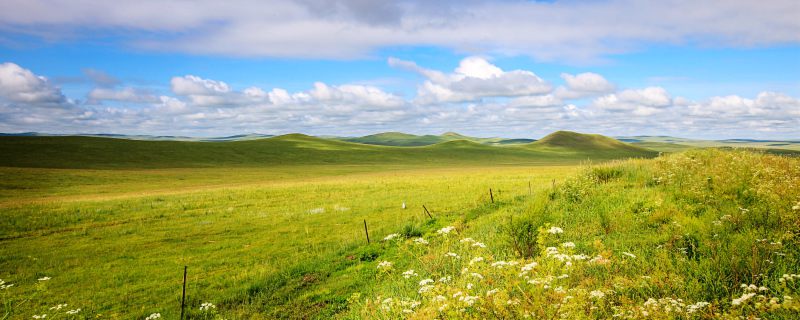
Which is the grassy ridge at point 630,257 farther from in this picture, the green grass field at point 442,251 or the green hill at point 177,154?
the green hill at point 177,154

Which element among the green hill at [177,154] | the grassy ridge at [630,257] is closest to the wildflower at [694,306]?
the grassy ridge at [630,257]

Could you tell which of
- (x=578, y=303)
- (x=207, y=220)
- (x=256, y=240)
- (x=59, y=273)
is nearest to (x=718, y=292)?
(x=578, y=303)

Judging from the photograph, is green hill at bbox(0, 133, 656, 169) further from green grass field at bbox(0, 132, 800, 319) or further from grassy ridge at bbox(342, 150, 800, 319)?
grassy ridge at bbox(342, 150, 800, 319)

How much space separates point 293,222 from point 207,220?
19.1 ft

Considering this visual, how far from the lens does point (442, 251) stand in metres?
11.0

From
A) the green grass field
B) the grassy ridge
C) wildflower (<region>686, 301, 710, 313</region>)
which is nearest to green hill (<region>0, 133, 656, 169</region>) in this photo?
the green grass field

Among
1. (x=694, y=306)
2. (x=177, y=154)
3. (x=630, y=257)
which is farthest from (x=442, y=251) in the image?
(x=177, y=154)

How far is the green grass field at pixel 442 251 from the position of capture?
632 centimetres

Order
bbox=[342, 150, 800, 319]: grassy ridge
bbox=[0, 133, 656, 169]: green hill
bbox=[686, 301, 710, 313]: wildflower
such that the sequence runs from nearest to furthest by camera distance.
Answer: bbox=[686, 301, 710, 313]: wildflower < bbox=[342, 150, 800, 319]: grassy ridge < bbox=[0, 133, 656, 169]: green hill

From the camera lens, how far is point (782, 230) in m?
7.65

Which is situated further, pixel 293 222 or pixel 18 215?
pixel 18 215

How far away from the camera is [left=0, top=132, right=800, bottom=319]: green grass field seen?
6.32 meters

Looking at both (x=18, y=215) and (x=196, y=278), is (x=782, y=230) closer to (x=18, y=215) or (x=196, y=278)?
(x=196, y=278)

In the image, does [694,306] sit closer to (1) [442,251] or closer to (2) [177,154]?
(1) [442,251]
